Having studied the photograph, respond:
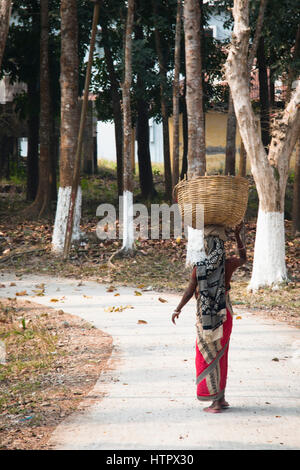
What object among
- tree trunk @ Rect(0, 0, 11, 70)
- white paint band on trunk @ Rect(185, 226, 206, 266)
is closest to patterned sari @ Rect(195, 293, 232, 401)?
tree trunk @ Rect(0, 0, 11, 70)

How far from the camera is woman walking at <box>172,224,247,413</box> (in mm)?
5387

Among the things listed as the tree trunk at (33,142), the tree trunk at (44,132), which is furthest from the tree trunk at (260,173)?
the tree trunk at (33,142)

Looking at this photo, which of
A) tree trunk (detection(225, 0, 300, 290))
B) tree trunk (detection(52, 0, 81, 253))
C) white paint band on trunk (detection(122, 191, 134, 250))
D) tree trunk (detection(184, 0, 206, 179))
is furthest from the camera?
tree trunk (detection(52, 0, 81, 253))

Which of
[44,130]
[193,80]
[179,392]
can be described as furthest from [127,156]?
[179,392]

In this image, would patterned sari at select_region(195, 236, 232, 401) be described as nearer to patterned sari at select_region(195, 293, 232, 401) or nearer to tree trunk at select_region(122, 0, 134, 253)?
patterned sari at select_region(195, 293, 232, 401)

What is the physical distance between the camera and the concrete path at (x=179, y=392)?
15.5 ft

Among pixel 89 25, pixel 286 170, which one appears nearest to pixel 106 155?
pixel 89 25

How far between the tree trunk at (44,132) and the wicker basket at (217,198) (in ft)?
44.6

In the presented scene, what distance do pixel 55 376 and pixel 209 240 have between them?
2315mm

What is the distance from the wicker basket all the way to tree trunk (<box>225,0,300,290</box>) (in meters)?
5.79

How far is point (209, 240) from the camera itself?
5578mm

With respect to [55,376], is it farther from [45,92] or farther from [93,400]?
[45,92]

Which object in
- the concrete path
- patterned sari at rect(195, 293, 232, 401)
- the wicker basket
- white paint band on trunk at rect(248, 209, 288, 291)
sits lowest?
the concrete path

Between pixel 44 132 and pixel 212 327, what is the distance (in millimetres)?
14915
